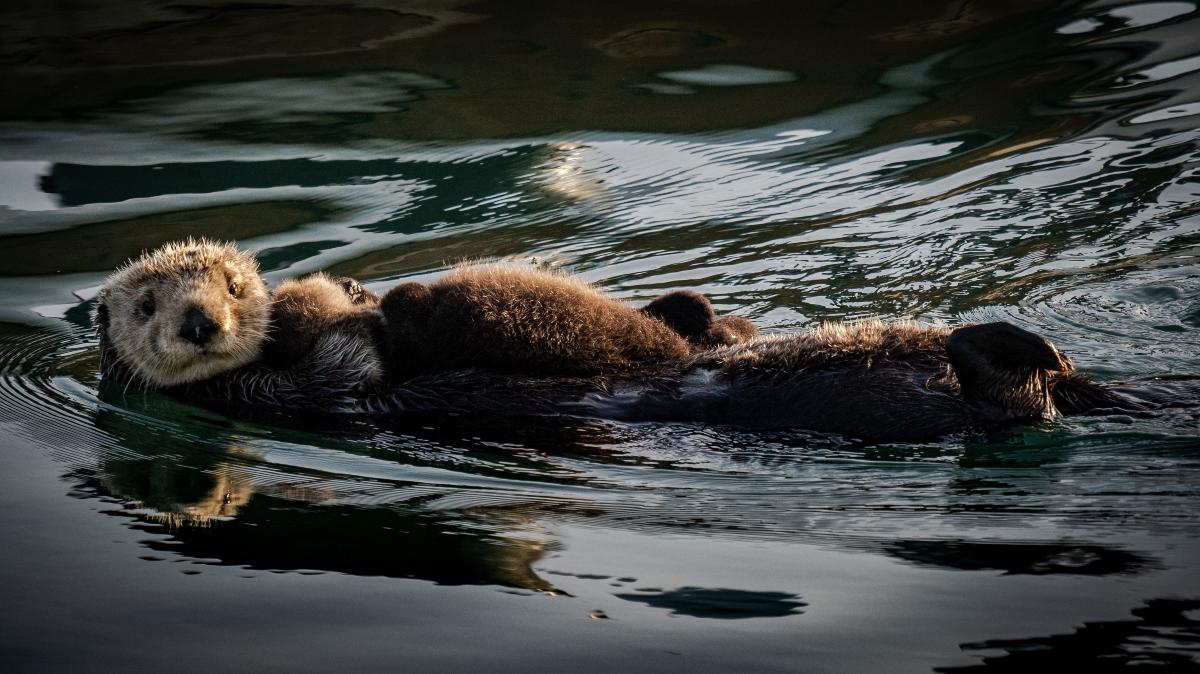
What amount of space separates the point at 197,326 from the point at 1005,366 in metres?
2.92

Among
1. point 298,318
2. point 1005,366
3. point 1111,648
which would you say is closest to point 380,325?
point 298,318

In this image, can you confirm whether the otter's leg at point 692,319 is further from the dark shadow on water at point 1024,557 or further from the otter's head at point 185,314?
the dark shadow on water at point 1024,557

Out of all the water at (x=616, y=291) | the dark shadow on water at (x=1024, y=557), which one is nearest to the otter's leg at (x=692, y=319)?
the water at (x=616, y=291)

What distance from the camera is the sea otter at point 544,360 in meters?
4.02

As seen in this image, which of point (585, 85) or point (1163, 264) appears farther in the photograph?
point (585, 85)

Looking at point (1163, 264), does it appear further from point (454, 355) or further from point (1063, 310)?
point (454, 355)

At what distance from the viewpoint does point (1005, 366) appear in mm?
3943

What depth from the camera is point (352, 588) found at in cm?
287

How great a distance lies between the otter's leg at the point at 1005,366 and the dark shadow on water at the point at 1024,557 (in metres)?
1.07

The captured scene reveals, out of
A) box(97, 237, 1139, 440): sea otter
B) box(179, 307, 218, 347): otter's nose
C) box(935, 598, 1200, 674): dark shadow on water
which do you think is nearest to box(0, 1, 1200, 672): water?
box(935, 598, 1200, 674): dark shadow on water

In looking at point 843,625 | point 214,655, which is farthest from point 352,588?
point 843,625

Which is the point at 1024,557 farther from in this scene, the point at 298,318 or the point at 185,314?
the point at 185,314

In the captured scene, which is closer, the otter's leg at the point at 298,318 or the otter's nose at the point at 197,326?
the otter's nose at the point at 197,326

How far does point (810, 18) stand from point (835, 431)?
19.9 ft
